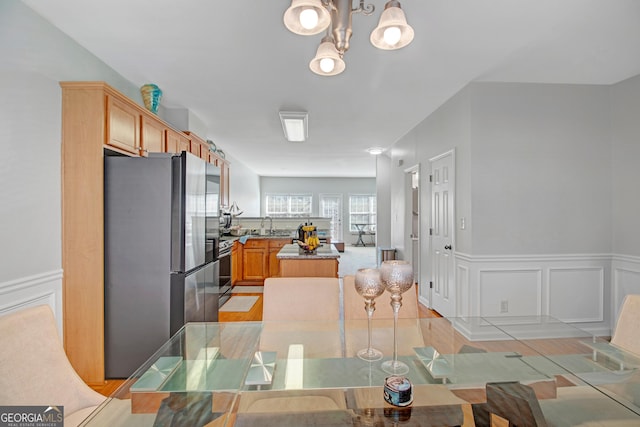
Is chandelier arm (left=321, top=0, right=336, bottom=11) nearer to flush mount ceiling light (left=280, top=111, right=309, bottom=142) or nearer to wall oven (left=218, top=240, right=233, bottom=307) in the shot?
flush mount ceiling light (left=280, top=111, right=309, bottom=142)

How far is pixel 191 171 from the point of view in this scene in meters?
2.49

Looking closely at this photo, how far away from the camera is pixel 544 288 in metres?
3.07

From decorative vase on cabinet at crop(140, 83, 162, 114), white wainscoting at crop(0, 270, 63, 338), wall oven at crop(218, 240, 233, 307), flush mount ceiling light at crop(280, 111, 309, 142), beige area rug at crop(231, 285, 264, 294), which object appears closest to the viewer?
white wainscoting at crop(0, 270, 63, 338)

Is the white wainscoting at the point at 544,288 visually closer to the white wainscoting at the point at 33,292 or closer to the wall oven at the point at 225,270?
the wall oven at the point at 225,270

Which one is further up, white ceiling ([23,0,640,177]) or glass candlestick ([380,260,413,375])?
white ceiling ([23,0,640,177])

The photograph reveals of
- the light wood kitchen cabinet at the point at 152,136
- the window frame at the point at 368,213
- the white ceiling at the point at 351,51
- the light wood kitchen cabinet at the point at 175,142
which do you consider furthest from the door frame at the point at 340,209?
the light wood kitchen cabinet at the point at 152,136

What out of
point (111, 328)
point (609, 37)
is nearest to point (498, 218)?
point (609, 37)

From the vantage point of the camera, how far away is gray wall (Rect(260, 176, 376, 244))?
11414 mm

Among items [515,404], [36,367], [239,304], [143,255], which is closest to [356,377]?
[515,404]

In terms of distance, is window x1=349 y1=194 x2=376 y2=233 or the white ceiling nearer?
the white ceiling

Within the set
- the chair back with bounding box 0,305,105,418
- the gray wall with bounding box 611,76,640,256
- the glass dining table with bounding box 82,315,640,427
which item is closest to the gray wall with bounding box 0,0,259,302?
the chair back with bounding box 0,305,105,418

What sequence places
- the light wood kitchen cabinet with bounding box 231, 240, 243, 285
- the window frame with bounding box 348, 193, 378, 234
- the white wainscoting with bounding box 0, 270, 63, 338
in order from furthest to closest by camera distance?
the window frame with bounding box 348, 193, 378, 234 → the light wood kitchen cabinet with bounding box 231, 240, 243, 285 → the white wainscoting with bounding box 0, 270, 63, 338

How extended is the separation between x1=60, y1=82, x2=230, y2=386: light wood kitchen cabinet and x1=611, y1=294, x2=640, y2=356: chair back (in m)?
3.18

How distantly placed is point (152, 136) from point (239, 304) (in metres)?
2.51
